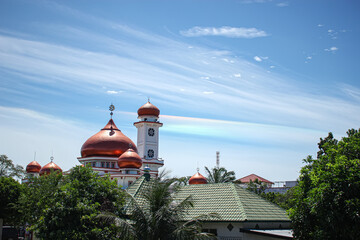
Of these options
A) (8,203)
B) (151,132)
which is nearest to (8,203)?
(8,203)

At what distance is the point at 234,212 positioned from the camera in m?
19.4

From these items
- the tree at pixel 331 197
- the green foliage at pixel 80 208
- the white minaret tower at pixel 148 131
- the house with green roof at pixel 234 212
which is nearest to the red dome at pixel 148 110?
the white minaret tower at pixel 148 131

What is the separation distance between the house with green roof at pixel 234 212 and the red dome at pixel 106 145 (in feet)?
91.6

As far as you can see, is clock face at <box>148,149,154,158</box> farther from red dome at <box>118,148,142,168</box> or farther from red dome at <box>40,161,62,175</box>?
red dome at <box>40,161,62,175</box>

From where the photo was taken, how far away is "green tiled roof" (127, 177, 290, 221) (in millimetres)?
19453

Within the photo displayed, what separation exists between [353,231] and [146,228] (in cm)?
709

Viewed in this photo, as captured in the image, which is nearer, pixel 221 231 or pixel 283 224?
pixel 221 231

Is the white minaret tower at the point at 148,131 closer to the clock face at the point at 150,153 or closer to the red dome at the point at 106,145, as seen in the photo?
the clock face at the point at 150,153

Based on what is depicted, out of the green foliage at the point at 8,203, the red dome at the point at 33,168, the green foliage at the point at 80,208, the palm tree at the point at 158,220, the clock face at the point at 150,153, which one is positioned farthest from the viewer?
the red dome at the point at 33,168

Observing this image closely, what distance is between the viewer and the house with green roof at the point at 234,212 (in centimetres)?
1883

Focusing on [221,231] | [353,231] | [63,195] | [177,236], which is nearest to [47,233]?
[63,195]

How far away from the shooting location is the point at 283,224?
837 inches

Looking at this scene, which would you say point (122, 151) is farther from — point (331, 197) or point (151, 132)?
point (331, 197)

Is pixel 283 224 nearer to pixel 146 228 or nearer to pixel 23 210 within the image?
pixel 146 228
